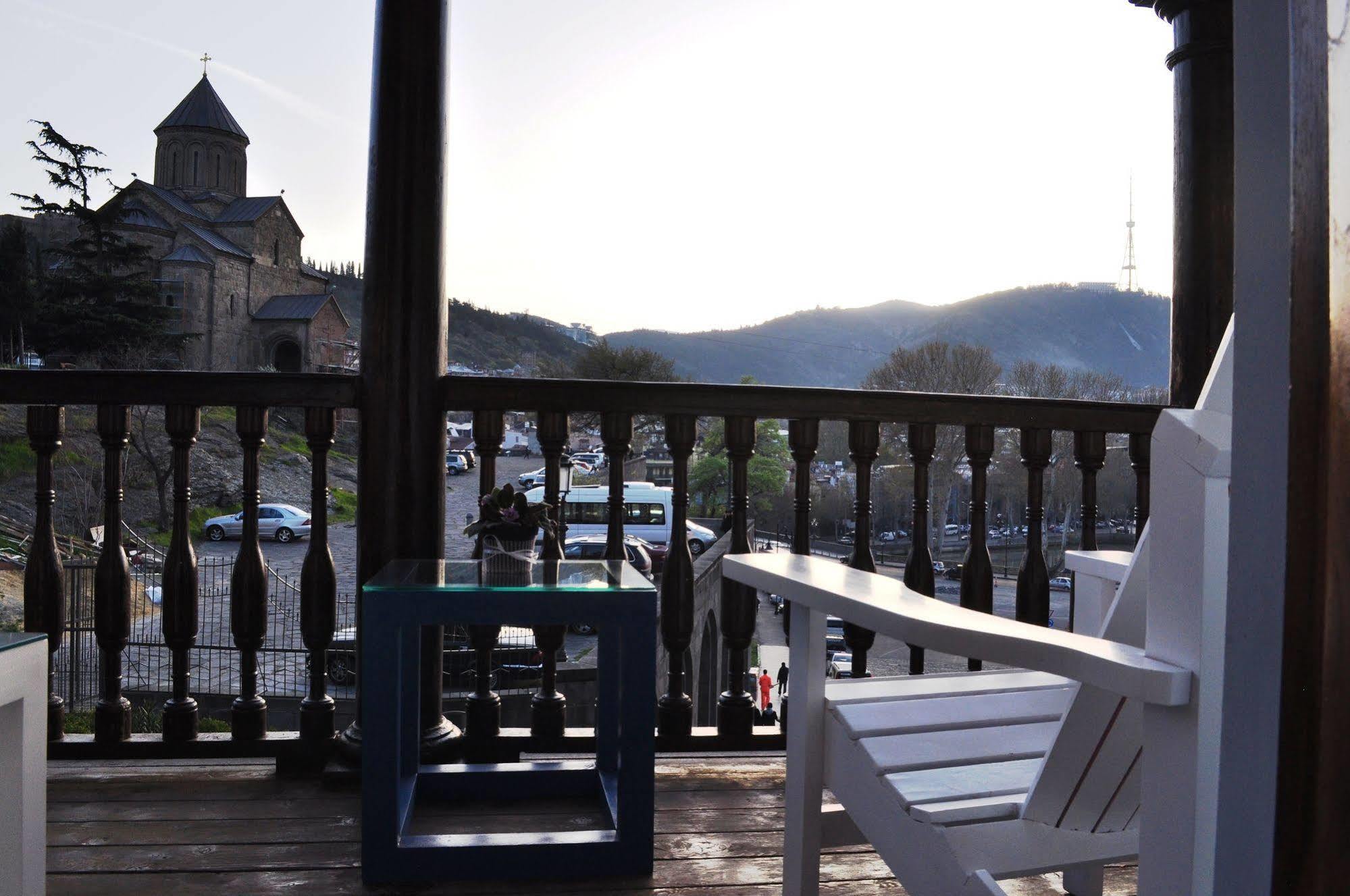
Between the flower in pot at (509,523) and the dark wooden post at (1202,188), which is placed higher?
the dark wooden post at (1202,188)

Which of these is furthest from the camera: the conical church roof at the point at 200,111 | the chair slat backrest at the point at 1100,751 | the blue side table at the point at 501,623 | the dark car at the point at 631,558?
the conical church roof at the point at 200,111

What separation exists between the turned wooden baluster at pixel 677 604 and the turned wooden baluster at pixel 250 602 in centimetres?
92

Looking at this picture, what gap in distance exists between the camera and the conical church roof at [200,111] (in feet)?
128

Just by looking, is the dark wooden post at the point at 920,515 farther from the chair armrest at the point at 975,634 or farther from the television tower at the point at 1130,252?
the television tower at the point at 1130,252

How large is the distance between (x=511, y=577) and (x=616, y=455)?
1.75 feet

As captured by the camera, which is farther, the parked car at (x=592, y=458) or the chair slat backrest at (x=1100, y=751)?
the parked car at (x=592, y=458)

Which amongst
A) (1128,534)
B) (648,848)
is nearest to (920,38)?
(1128,534)

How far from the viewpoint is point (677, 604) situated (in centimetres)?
228

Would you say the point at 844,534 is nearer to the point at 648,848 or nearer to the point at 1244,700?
the point at 648,848

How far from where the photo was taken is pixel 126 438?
2.17 metres

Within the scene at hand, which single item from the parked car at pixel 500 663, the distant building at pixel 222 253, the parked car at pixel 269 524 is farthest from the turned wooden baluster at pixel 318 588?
the distant building at pixel 222 253

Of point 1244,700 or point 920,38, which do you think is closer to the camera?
point 1244,700

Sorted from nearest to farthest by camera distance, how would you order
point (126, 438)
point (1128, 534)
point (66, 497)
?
point (126, 438)
point (1128, 534)
point (66, 497)

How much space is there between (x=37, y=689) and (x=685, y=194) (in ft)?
119
